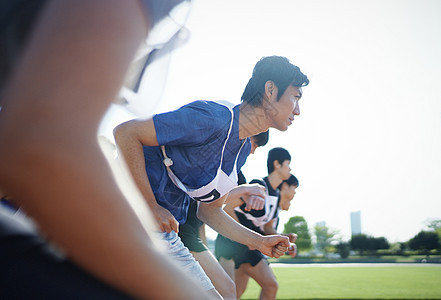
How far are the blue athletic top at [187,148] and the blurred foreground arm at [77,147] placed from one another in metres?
1.67

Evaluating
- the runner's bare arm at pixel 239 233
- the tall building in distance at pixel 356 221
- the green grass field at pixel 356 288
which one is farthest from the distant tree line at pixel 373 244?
the runner's bare arm at pixel 239 233

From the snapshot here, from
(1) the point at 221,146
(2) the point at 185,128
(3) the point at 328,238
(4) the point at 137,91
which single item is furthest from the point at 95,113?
(3) the point at 328,238

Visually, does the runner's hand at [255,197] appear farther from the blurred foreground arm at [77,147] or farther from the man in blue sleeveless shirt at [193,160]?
the blurred foreground arm at [77,147]

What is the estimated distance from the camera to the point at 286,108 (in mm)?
3061

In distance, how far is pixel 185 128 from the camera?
2174 mm

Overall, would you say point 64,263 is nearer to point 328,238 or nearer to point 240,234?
point 240,234

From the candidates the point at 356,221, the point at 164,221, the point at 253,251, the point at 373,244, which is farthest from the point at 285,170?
the point at 356,221

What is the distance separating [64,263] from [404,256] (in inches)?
2279

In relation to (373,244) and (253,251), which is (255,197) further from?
(373,244)

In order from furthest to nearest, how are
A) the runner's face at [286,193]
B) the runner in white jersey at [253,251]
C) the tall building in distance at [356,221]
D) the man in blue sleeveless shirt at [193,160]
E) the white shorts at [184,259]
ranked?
1. the tall building in distance at [356,221]
2. the runner's face at [286,193]
3. the runner in white jersey at [253,251]
4. the white shorts at [184,259]
5. the man in blue sleeveless shirt at [193,160]

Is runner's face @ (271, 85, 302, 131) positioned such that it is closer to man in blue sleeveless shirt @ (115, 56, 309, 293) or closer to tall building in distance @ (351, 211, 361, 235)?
man in blue sleeveless shirt @ (115, 56, 309, 293)

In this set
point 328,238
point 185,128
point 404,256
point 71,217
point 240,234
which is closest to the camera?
point 71,217

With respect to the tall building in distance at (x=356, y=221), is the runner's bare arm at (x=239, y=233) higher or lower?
higher

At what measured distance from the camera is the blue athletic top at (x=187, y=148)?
7.05ft
